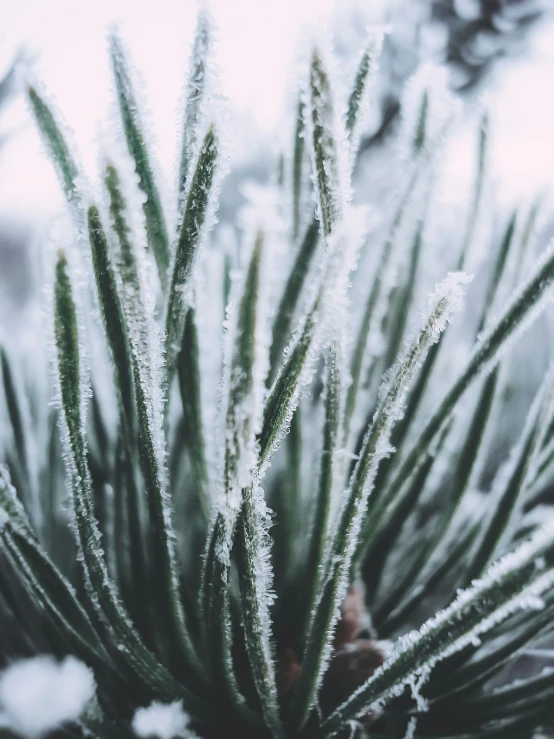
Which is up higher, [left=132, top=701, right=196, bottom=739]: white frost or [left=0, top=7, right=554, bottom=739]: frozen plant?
[left=0, top=7, right=554, bottom=739]: frozen plant

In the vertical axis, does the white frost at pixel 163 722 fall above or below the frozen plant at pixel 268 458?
below

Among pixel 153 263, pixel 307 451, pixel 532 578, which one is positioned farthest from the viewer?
pixel 307 451

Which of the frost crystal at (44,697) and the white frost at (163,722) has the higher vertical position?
the frost crystal at (44,697)

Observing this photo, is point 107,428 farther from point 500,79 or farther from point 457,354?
point 500,79

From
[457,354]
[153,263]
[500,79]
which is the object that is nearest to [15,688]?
[153,263]

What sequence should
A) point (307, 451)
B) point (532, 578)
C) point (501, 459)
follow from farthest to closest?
point (501, 459) < point (307, 451) < point (532, 578)
